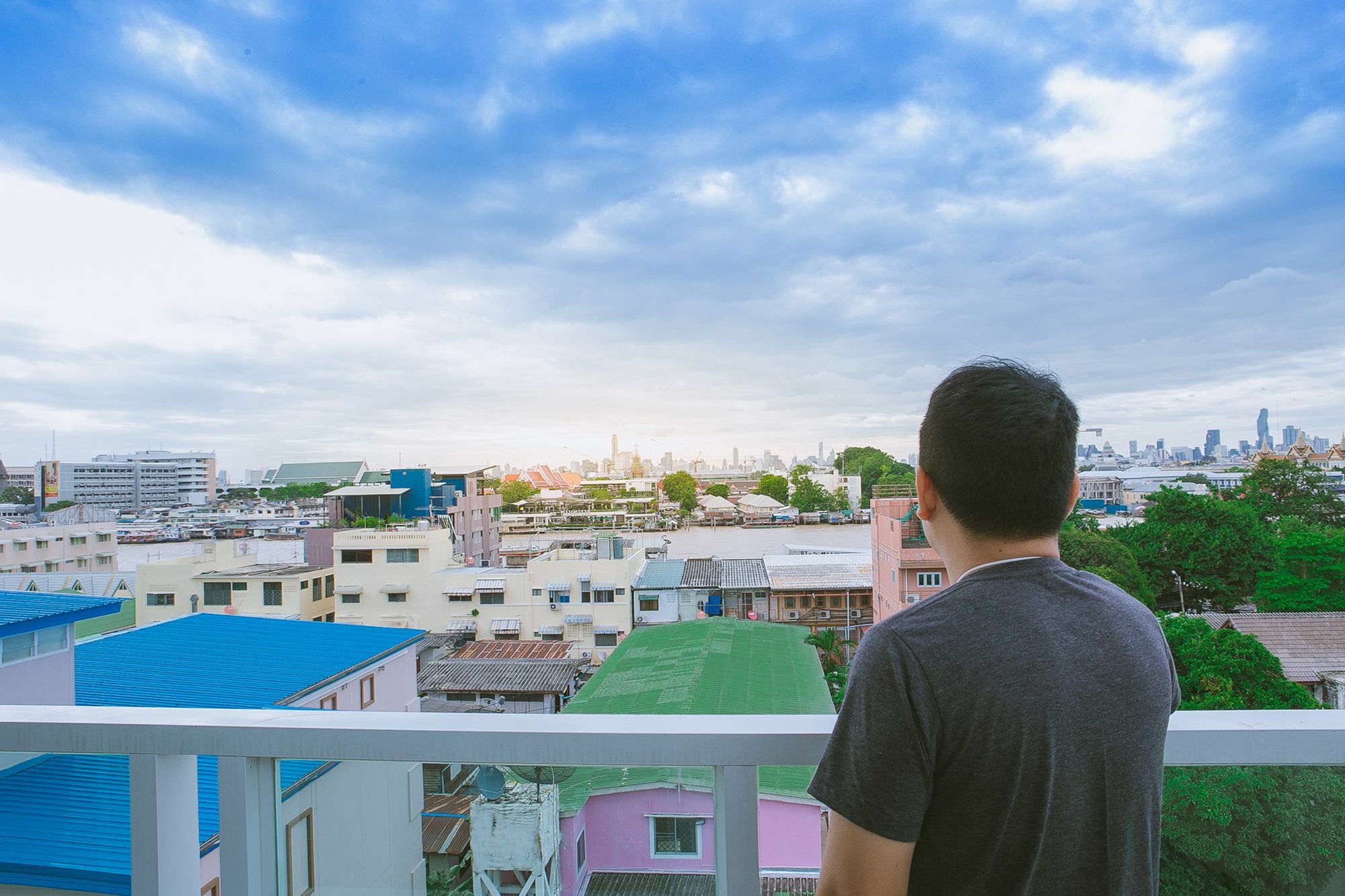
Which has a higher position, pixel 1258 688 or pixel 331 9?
pixel 331 9

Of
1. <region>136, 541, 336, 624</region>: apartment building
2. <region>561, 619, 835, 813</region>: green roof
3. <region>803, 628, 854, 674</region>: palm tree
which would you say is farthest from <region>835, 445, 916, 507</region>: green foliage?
<region>136, 541, 336, 624</region>: apartment building

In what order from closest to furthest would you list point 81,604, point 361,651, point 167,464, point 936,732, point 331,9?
point 936,732 < point 81,604 < point 331,9 < point 361,651 < point 167,464

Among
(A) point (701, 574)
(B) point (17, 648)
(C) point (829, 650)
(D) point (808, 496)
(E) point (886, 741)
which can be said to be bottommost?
(C) point (829, 650)

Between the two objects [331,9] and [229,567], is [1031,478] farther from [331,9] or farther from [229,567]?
[229,567]

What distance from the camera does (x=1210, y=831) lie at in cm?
56

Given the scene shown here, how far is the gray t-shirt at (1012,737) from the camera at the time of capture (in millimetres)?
347

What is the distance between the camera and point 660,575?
10.8m

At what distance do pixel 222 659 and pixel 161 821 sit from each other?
390 centimetres

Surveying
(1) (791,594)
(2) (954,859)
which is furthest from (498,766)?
(1) (791,594)

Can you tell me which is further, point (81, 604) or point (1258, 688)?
point (1258, 688)

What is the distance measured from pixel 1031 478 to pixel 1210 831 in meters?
0.41

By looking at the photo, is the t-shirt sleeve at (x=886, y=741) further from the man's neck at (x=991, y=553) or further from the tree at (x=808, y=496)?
the tree at (x=808, y=496)

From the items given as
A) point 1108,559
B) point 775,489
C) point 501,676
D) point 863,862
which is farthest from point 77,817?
point 775,489

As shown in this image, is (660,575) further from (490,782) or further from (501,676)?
(490,782)
